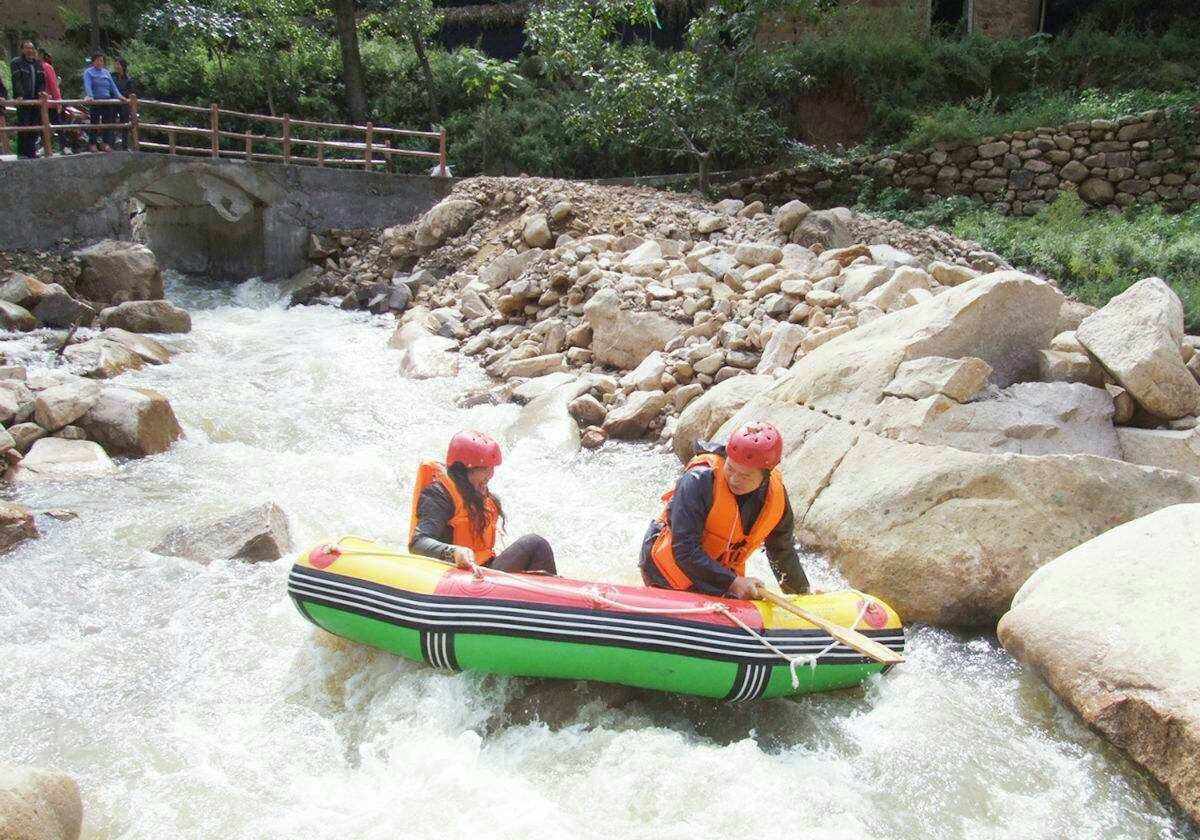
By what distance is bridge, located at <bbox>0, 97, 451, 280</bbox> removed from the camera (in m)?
11.6

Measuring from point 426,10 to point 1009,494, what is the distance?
15.4m

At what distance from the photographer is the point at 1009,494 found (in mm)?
5117

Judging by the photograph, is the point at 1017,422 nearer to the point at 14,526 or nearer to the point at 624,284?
the point at 624,284

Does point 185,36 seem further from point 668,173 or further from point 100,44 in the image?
point 668,173

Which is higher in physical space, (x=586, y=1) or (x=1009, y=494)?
(x=586, y=1)

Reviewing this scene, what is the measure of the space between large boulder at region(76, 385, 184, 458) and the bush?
8698 millimetres

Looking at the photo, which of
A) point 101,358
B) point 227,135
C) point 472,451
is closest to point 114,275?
point 101,358

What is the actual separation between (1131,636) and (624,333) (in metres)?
5.72

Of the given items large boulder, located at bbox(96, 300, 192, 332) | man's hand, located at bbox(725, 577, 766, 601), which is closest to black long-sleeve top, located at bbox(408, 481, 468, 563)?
man's hand, located at bbox(725, 577, 766, 601)

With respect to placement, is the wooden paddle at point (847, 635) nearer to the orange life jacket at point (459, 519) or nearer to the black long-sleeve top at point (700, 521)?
the black long-sleeve top at point (700, 521)

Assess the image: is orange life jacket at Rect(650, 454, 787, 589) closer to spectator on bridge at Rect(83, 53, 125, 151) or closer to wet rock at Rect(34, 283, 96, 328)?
wet rock at Rect(34, 283, 96, 328)

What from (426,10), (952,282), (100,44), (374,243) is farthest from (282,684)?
(100,44)

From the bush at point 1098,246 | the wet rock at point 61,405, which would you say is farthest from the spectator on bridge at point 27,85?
the bush at point 1098,246

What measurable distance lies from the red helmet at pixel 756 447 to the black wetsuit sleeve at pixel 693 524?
0.21 m
